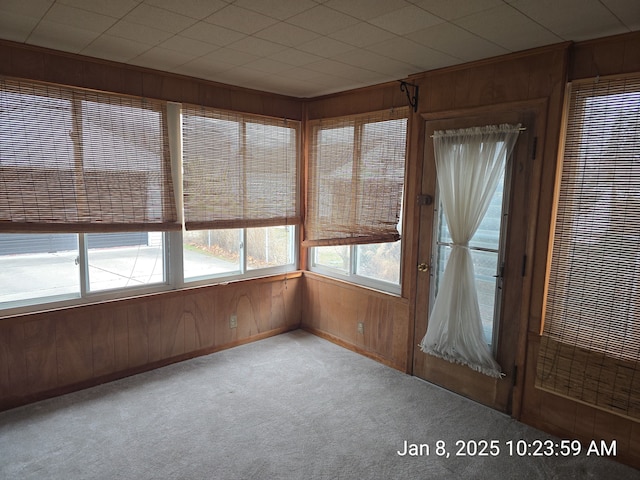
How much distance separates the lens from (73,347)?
3.12 m

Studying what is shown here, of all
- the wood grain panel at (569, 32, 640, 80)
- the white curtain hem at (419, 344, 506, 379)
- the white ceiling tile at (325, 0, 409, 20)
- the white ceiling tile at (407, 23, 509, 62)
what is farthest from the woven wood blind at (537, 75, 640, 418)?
the white ceiling tile at (325, 0, 409, 20)

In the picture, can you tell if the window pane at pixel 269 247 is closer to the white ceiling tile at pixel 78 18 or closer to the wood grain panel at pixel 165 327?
the wood grain panel at pixel 165 327

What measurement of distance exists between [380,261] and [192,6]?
8.20 ft

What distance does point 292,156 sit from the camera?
430cm

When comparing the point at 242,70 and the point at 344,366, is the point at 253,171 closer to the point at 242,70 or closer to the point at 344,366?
the point at 242,70

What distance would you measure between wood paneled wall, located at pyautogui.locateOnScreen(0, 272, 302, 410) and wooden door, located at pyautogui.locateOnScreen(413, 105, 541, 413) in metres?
1.75

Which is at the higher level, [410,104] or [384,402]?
[410,104]

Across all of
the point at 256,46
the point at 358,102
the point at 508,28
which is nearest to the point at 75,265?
the point at 256,46

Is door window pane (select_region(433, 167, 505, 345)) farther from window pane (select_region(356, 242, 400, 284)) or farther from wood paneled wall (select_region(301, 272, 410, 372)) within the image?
window pane (select_region(356, 242, 400, 284))

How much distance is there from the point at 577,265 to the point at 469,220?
0.72 meters

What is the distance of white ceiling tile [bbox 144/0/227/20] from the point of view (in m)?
2.04

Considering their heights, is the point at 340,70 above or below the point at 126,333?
above

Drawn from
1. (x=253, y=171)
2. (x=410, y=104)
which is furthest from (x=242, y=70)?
(x=410, y=104)

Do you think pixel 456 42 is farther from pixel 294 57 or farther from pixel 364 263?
pixel 364 263
